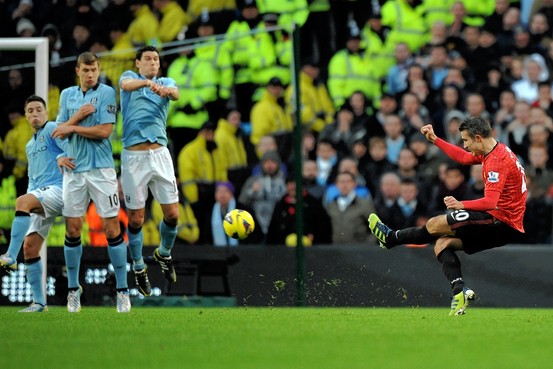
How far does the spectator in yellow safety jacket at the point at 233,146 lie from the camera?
46.5ft

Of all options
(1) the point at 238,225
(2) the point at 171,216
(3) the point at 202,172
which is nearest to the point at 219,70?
(3) the point at 202,172

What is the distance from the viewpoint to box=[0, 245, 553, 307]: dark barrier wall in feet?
41.3

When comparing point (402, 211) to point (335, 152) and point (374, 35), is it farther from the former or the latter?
point (374, 35)

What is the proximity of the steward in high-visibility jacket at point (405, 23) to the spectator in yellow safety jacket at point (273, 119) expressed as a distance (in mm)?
1821

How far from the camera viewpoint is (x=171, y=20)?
1633cm

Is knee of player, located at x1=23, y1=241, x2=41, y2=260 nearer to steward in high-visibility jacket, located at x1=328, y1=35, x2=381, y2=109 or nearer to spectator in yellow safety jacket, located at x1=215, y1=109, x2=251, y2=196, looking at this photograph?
spectator in yellow safety jacket, located at x1=215, y1=109, x2=251, y2=196

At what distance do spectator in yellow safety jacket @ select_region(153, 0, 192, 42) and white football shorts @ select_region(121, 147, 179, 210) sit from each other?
5.71m

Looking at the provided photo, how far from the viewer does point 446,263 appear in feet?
32.8

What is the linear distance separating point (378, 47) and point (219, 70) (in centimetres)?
229

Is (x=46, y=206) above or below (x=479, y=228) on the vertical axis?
above

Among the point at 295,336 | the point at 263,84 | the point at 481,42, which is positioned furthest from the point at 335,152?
the point at 295,336

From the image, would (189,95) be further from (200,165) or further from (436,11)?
(436,11)

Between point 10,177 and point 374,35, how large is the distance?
5.36 m

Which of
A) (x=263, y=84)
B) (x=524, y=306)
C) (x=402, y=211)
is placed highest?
(x=263, y=84)
